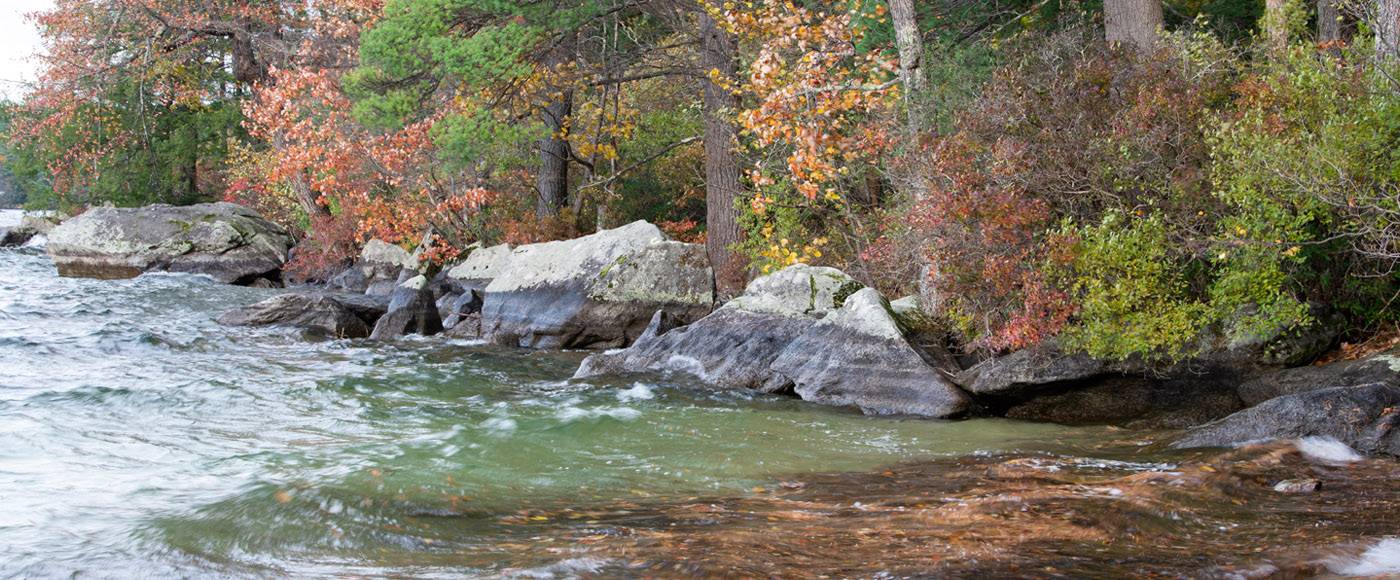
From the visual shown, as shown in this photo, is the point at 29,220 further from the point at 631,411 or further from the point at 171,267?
the point at 631,411

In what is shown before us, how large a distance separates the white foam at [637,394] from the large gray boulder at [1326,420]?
15.5 feet

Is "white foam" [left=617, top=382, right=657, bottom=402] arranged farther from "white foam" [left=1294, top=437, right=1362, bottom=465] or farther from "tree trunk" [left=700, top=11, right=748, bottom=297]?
"white foam" [left=1294, top=437, right=1362, bottom=465]

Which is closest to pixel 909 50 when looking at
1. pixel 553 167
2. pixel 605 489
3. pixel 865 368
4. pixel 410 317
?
pixel 865 368

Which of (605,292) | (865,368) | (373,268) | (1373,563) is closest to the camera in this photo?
(1373,563)

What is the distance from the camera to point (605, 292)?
13.7 meters

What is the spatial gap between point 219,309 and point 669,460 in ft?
43.2

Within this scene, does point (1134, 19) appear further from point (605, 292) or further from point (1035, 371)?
point (605, 292)

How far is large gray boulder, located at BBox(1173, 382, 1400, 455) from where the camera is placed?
21.5 feet

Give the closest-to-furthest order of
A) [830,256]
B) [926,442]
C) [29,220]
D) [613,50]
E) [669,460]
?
1. [669,460]
2. [926,442]
3. [830,256]
4. [613,50]
5. [29,220]

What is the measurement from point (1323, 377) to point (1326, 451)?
145 cm

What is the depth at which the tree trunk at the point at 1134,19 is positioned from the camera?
11383 millimetres

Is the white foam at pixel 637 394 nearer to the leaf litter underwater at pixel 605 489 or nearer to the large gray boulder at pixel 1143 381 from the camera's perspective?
the leaf litter underwater at pixel 605 489

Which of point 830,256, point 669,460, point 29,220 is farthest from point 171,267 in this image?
point 669,460

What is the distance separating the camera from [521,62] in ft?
47.8
